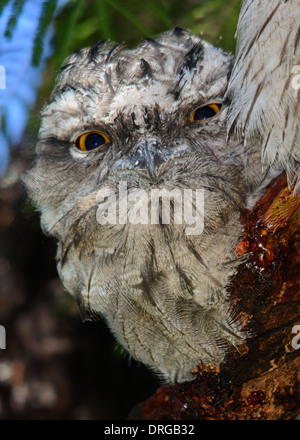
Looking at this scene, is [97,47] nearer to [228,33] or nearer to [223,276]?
[228,33]

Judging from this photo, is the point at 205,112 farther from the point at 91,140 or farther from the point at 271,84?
the point at 91,140

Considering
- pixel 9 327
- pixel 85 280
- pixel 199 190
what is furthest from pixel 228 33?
pixel 9 327

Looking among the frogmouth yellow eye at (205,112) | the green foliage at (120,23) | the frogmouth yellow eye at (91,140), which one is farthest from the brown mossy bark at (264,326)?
the green foliage at (120,23)

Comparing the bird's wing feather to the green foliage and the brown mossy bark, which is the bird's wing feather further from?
the green foliage

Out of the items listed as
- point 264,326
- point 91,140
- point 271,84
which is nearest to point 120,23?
point 91,140

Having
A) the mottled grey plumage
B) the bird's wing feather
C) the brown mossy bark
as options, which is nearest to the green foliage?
the mottled grey plumage

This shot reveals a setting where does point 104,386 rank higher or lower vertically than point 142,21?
lower

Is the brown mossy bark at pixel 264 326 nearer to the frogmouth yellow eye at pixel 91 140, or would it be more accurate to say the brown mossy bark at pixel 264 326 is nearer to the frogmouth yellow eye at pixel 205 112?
the frogmouth yellow eye at pixel 205 112
